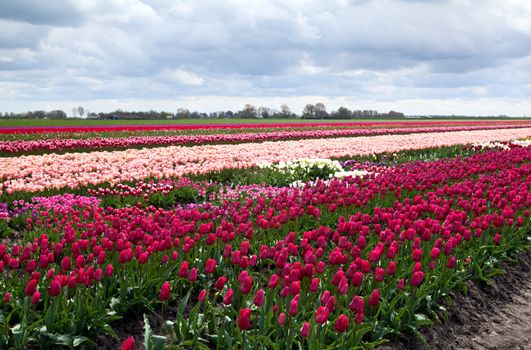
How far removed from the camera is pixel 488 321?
18.5 feet

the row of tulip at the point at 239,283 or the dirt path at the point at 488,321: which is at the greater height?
the row of tulip at the point at 239,283

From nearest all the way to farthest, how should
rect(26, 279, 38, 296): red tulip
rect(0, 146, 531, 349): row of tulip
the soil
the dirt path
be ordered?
rect(26, 279, 38, 296): red tulip
rect(0, 146, 531, 349): row of tulip
the soil
the dirt path

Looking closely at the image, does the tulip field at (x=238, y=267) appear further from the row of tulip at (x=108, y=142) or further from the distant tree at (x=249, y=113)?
the distant tree at (x=249, y=113)

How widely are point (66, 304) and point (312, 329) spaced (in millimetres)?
2039

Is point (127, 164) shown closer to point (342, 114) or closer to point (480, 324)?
point (480, 324)

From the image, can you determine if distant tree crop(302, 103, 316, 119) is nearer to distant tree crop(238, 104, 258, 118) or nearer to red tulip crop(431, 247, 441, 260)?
distant tree crop(238, 104, 258, 118)

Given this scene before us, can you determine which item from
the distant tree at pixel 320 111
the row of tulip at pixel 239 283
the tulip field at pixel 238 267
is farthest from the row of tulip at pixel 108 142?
the distant tree at pixel 320 111

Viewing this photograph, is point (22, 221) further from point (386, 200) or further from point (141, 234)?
point (386, 200)

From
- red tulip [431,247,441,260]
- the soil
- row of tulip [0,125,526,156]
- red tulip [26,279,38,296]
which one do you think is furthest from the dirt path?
row of tulip [0,125,526,156]

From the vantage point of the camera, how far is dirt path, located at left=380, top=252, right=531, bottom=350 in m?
5.03

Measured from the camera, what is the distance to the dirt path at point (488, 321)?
16.5 feet

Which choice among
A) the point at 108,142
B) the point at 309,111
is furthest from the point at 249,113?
the point at 108,142

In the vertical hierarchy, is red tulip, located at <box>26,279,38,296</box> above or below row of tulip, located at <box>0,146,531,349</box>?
above

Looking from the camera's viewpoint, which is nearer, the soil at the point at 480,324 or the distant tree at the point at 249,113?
the soil at the point at 480,324
